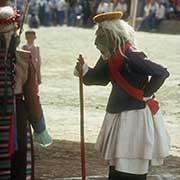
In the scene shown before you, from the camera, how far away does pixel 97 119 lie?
11172mm

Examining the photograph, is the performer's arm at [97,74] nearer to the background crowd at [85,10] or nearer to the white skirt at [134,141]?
the white skirt at [134,141]

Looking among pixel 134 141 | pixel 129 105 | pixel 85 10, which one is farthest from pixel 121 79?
pixel 85 10

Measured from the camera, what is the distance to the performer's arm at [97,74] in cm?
550

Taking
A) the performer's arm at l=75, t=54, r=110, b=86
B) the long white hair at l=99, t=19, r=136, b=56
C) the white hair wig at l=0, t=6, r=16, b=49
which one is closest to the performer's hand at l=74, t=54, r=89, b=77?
the performer's arm at l=75, t=54, r=110, b=86

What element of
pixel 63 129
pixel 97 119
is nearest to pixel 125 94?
pixel 63 129

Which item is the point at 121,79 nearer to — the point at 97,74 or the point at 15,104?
the point at 97,74

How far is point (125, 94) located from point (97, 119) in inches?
229

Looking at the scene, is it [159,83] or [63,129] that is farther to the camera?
[63,129]

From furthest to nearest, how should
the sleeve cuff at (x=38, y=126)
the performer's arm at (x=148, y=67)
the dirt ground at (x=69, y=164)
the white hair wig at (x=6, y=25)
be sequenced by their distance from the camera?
the dirt ground at (x=69, y=164) → the performer's arm at (x=148, y=67) → the sleeve cuff at (x=38, y=126) → the white hair wig at (x=6, y=25)

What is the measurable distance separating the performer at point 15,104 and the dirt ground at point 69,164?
6.88 ft

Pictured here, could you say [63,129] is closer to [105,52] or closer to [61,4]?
[105,52]

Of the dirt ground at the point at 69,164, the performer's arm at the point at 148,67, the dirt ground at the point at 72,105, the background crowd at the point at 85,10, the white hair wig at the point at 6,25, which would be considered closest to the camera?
the white hair wig at the point at 6,25

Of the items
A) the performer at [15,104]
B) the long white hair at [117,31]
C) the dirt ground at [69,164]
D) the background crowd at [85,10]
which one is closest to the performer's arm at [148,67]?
the long white hair at [117,31]

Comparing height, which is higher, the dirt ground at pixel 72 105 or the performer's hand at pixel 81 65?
the performer's hand at pixel 81 65
